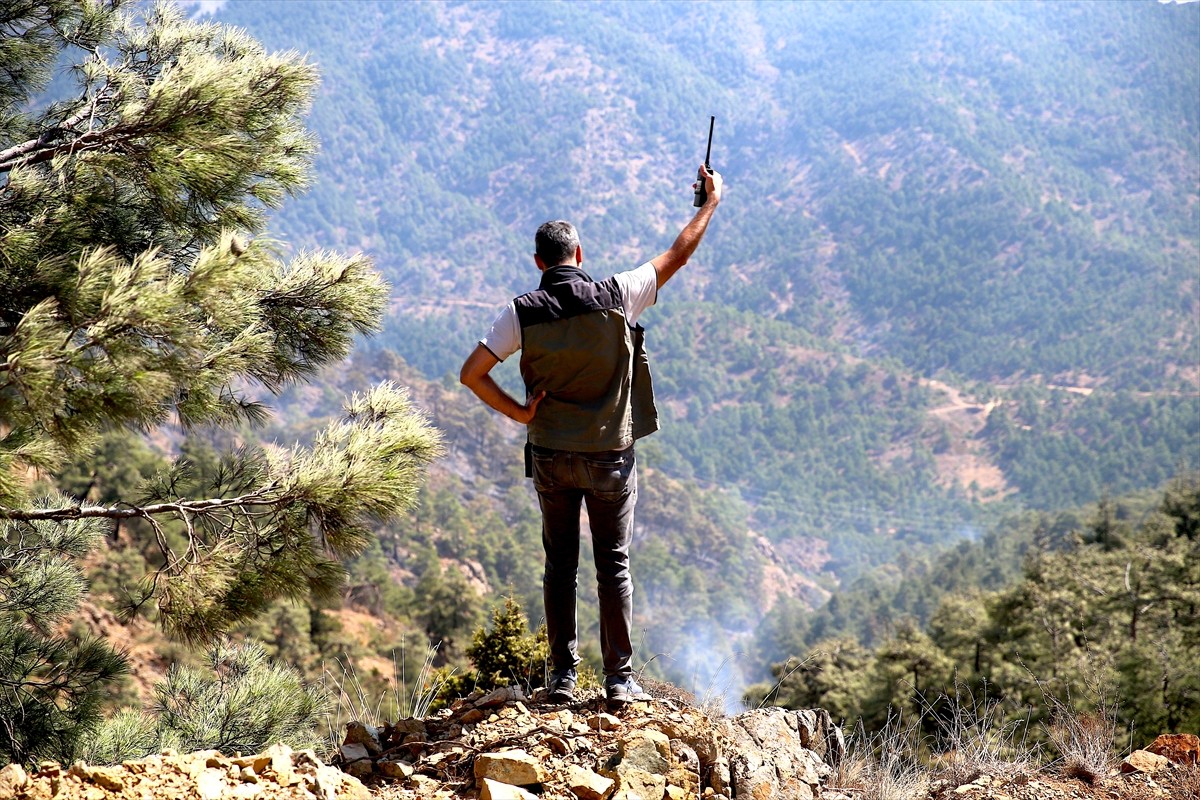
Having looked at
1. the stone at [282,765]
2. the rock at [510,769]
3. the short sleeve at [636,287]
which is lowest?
the rock at [510,769]

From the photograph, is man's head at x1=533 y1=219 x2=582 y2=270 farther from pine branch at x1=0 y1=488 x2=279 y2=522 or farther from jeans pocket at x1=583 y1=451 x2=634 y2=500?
pine branch at x1=0 y1=488 x2=279 y2=522

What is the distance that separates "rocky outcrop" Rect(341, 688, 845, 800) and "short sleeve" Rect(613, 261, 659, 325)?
1.30 metres

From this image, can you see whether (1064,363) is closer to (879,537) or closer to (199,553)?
(879,537)

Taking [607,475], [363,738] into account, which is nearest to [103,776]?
[363,738]

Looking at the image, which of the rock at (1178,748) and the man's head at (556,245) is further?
the rock at (1178,748)

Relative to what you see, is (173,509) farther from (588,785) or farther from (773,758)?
(773,758)

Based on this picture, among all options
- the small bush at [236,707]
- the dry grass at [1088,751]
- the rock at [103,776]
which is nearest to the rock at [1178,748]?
the dry grass at [1088,751]

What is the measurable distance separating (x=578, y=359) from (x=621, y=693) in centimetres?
113

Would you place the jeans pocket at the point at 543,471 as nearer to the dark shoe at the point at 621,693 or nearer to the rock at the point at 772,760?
the dark shoe at the point at 621,693

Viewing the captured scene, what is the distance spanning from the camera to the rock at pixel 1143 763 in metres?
3.48

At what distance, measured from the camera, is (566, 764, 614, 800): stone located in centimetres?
277

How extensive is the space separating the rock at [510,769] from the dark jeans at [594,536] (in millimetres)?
480

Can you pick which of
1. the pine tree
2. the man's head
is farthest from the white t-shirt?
the pine tree

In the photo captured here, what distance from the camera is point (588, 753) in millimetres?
2963
